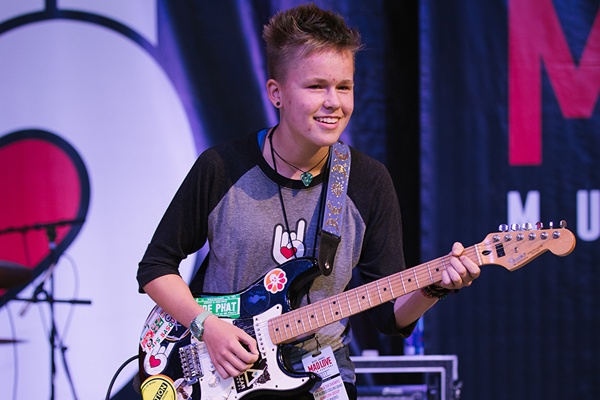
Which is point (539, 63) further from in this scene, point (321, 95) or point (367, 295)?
point (367, 295)

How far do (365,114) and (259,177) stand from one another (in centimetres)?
163

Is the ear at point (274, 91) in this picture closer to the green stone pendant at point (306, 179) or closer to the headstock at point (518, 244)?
the green stone pendant at point (306, 179)

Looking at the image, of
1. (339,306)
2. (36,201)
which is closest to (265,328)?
(339,306)

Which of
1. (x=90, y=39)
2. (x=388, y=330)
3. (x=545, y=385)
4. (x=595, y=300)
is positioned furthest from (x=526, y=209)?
(x=90, y=39)

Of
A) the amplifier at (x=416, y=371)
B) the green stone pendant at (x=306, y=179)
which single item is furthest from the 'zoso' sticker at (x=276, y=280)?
the amplifier at (x=416, y=371)

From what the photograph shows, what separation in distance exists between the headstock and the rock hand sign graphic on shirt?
2.06ft

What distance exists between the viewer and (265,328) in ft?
8.87

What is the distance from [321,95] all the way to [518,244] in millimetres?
816

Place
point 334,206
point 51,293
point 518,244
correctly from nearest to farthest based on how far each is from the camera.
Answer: point 518,244 < point 334,206 < point 51,293

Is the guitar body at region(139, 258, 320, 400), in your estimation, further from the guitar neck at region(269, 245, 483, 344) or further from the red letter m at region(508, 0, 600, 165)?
the red letter m at region(508, 0, 600, 165)

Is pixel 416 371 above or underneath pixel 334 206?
underneath

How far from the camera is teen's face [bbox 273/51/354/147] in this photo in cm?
271

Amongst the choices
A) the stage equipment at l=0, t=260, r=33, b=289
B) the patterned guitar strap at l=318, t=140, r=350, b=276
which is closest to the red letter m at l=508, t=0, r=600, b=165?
the patterned guitar strap at l=318, t=140, r=350, b=276

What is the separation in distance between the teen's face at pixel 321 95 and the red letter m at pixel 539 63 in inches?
67.8
